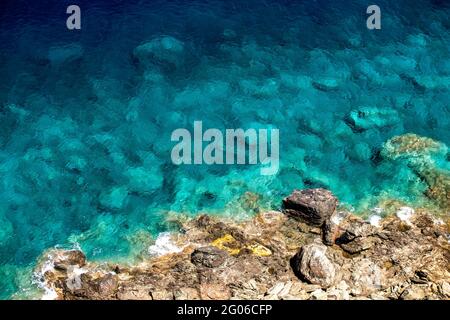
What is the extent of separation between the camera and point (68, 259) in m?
16.4

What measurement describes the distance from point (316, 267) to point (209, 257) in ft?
11.8

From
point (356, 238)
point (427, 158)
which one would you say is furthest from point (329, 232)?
point (427, 158)

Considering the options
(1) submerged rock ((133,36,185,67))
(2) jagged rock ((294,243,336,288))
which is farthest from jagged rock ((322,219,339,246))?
(1) submerged rock ((133,36,185,67))

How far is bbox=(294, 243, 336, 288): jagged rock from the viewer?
15195 mm

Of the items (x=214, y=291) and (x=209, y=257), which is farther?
(x=209, y=257)

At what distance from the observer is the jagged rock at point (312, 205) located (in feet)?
57.2

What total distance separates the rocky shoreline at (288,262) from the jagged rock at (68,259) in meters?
0.03

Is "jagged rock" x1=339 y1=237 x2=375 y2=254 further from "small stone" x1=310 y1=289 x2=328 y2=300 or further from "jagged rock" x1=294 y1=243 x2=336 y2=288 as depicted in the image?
"small stone" x1=310 y1=289 x2=328 y2=300

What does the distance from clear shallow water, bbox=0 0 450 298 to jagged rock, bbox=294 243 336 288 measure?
10.9 ft

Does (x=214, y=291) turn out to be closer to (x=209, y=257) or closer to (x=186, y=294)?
(x=186, y=294)

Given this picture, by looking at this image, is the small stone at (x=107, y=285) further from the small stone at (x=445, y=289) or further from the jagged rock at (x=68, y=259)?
the small stone at (x=445, y=289)

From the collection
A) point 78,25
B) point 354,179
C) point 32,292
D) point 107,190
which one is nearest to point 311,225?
point 354,179

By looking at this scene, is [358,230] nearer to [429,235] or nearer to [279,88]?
[429,235]

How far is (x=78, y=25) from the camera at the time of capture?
1058 inches
